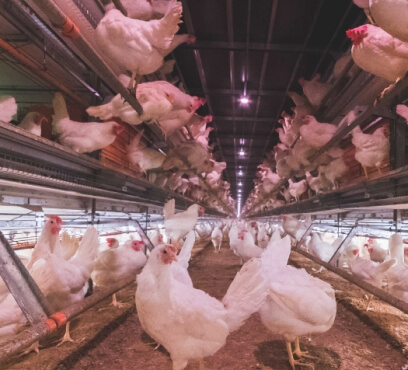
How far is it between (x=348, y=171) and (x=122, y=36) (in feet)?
15.2

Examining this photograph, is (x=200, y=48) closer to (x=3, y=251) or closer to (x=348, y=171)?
(x=348, y=171)

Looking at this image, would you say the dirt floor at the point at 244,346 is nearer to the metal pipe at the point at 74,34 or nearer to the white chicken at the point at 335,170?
the metal pipe at the point at 74,34

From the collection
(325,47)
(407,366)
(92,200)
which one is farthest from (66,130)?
(325,47)

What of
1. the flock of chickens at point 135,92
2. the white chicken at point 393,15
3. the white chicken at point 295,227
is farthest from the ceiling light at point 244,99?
the white chicken at point 393,15

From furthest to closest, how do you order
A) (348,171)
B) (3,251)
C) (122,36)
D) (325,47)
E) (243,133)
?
(243,133) < (348,171) < (325,47) < (122,36) < (3,251)

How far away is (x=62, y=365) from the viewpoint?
2346 mm

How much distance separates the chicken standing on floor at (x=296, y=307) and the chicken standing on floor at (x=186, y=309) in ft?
0.67

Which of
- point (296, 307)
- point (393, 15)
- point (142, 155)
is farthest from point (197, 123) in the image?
point (393, 15)

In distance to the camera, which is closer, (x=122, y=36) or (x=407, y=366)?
(x=122, y=36)

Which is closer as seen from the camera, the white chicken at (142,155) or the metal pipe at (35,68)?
the metal pipe at (35,68)

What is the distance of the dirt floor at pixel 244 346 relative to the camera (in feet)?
8.01

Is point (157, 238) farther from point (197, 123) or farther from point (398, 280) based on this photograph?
point (398, 280)

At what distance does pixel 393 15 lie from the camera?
1.47 metres

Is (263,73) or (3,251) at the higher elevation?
(263,73)
